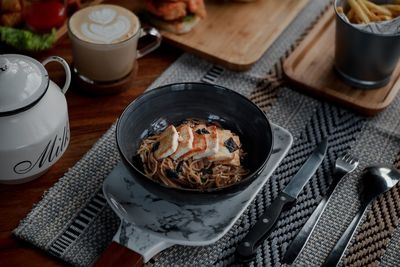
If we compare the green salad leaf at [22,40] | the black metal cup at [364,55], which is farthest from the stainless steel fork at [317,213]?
the green salad leaf at [22,40]

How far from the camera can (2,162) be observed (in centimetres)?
112

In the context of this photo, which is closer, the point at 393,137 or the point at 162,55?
the point at 393,137

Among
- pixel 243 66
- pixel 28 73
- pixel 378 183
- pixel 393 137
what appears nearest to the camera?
pixel 28 73

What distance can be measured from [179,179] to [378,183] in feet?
1.41

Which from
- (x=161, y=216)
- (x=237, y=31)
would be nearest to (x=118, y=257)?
(x=161, y=216)

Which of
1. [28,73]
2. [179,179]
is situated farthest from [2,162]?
[179,179]

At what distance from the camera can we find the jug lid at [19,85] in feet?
3.54

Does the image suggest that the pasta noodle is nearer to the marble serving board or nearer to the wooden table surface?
the marble serving board

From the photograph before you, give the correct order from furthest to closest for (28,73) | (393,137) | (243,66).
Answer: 1. (243,66)
2. (393,137)
3. (28,73)

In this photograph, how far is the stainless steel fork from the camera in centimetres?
111

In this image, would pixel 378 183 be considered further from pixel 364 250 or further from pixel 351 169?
pixel 364 250

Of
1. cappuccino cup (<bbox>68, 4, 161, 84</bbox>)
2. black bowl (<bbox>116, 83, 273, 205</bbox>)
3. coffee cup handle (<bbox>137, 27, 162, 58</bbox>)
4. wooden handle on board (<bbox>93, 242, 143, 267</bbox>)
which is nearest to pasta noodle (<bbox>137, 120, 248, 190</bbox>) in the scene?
black bowl (<bbox>116, 83, 273, 205</bbox>)

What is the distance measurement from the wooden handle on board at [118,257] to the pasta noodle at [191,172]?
147 millimetres

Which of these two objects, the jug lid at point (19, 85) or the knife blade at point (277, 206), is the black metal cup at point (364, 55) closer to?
the knife blade at point (277, 206)
